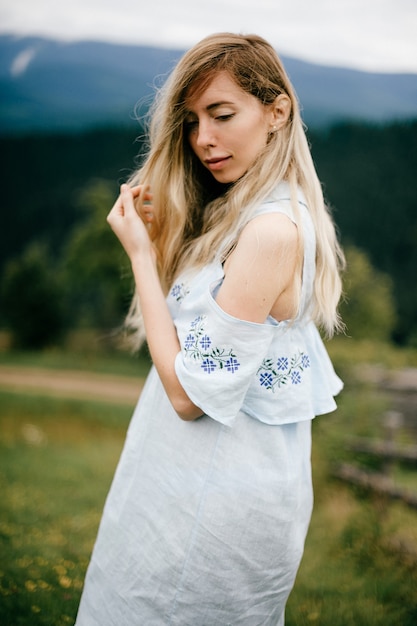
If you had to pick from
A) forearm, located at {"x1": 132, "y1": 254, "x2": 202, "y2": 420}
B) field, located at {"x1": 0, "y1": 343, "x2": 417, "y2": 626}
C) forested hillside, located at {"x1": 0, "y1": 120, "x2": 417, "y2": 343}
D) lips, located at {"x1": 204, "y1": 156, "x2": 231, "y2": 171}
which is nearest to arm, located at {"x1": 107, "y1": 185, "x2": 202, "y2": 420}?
forearm, located at {"x1": 132, "y1": 254, "x2": 202, "y2": 420}

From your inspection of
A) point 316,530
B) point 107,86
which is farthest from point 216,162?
point 107,86

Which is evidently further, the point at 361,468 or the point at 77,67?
the point at 77,67

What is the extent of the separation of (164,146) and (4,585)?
2181 mm

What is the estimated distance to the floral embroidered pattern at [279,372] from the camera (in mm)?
1466

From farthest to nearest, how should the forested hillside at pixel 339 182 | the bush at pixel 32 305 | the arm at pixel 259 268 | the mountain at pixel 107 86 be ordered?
the bush at pixel 32 305 < the forested hillside at pixel 339 182 < the mountain at pixel 107 86 < the arm at pixel 259 268

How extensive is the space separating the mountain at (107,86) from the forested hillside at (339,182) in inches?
9.9

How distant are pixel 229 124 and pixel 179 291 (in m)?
0.45

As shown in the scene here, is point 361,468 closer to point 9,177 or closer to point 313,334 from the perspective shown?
point 313,334

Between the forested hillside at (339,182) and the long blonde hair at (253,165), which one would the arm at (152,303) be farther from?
the forested hillside at (339,182)

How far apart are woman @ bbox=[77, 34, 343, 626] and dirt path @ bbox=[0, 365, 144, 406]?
369 inches

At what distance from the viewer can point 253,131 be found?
150cm

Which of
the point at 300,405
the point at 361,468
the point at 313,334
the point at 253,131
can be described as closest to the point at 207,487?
the point at 300,405

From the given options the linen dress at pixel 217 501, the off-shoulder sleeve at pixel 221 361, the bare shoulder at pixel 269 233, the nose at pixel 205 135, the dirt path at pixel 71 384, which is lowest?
the dirt path at pixel 71 384

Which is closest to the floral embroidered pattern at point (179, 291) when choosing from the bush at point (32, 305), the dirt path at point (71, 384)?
the dirt path at point (71, 384)
